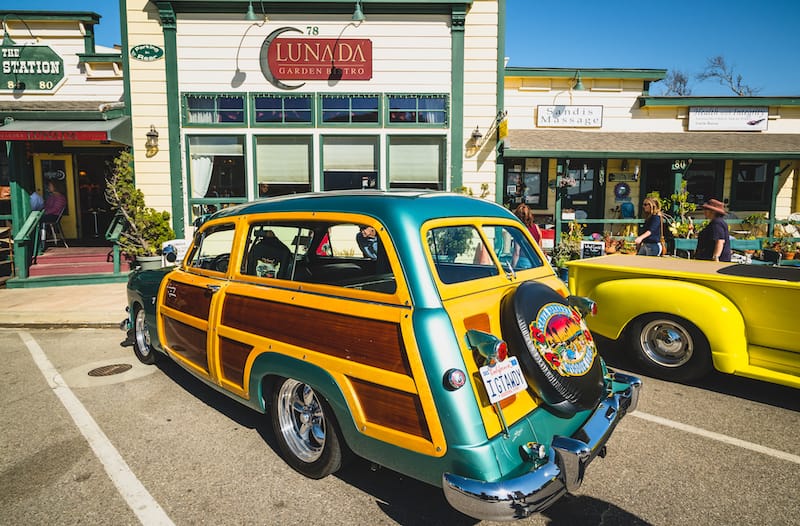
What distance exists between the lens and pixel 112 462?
10.8 ft

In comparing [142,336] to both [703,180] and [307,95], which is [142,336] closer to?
[307,95]

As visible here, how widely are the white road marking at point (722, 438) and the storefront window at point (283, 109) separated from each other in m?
8.81

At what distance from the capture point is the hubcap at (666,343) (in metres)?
4.59

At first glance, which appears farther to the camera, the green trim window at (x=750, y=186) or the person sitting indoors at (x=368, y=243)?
the green trim window at (x=750, y=186)

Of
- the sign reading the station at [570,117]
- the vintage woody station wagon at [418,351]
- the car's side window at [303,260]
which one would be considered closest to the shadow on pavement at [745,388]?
the vintage woody station wagon at [418,351]

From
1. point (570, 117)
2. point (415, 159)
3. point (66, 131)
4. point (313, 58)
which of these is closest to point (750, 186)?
point (570, 117)

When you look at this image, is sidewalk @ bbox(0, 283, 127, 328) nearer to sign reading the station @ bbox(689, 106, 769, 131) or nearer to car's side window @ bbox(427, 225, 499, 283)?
car's side window @ bbox(427, 225, 499, 283)

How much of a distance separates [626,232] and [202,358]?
1163 cm

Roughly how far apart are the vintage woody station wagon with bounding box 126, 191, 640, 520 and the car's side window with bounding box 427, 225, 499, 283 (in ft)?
0.05

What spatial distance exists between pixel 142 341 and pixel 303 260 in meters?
3.15

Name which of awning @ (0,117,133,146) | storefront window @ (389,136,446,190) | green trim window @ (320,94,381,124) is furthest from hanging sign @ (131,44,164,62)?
storefront window @ (389,136,446,190)

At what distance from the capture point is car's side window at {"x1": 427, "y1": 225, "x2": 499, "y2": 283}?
3.17 meters

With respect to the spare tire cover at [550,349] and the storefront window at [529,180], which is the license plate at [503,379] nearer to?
the spare tire cover at [550,349]

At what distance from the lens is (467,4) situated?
32.7 ft
